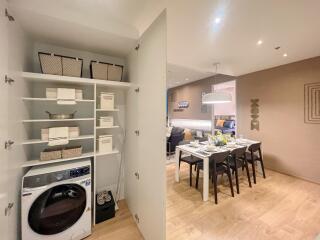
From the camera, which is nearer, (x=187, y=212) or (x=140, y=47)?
(x=140, y=47)

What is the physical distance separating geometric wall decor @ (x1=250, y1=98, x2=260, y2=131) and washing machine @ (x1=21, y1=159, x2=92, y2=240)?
170 inches

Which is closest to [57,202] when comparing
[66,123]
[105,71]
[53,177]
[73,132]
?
[53,177]

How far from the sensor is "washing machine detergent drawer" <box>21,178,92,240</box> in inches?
55.1

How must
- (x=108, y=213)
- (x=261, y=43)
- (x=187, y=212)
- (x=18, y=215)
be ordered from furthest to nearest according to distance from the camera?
(x=261, y=43)
(x=187, y=212)
(x=108, y=213)
(x=18, y=215)

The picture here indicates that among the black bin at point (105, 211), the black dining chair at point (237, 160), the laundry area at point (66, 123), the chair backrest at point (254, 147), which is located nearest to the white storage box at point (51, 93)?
the laundry area at point (66, 123)

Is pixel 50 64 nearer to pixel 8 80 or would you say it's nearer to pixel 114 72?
pixel 8 80

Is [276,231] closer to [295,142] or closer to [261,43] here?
[295,142]

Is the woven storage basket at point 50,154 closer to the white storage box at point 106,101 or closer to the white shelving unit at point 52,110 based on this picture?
the white shelving unit at point 52,110

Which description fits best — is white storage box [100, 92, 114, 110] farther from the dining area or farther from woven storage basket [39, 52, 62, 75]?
the dining area

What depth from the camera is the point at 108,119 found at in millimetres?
2004

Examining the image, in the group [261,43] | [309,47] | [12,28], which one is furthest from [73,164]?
[309,47]

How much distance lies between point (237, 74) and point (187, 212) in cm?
407

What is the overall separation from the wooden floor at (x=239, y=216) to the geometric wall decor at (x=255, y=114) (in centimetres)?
170

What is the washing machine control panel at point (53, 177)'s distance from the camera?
141cm
